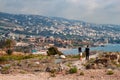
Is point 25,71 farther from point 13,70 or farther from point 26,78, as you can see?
point 26,78

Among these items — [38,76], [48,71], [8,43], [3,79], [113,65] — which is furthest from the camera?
[8,43]

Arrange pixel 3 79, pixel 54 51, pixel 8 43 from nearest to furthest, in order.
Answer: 1. pixel 3 79
2. pixel 54 51
3. pixel 8 43

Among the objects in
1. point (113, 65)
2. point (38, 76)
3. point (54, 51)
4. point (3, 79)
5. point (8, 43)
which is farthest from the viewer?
point (8, 43)

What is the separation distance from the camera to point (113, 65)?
33.0 m

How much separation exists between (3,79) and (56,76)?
3.87 m

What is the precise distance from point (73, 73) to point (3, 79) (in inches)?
222

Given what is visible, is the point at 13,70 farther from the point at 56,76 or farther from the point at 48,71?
the point at 56,76

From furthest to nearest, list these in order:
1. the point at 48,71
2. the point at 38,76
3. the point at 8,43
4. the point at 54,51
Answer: the point at 8,43 → the point at 54,51 → the point at 48,71 → the point at 38,76

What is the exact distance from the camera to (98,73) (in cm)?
2781

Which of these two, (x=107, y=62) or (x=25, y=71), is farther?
(x=107, y=62)

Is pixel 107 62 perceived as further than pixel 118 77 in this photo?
Yes

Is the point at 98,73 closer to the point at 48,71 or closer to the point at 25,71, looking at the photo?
the point at 48,71

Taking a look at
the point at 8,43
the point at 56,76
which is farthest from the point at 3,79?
the point at 8,43

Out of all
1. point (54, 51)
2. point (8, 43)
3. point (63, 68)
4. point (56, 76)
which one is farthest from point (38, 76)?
point (8, 43)
